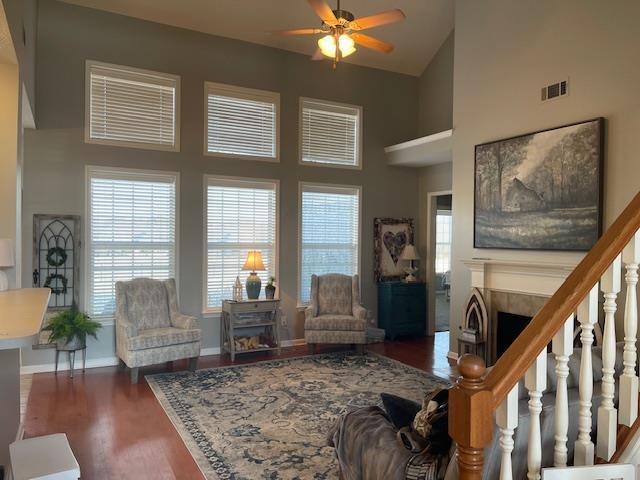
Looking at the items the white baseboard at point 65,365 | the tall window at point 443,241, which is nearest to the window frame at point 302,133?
the tall window at point 443,241

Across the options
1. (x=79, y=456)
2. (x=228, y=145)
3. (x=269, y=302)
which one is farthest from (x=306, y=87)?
(x=79, y=456)

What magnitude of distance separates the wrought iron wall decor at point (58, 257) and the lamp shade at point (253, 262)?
1.90 m

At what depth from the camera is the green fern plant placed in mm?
4812

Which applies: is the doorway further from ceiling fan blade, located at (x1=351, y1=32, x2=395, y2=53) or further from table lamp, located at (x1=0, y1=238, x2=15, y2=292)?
table lamp, located at (x1=0, y1=238, x2=15, y2=292)

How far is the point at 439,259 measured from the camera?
866 cm

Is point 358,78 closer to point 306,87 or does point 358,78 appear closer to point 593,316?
point 306,87

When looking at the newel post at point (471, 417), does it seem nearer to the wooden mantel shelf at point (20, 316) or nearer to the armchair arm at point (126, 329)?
the wooden mantel shelf at point (20, 316)

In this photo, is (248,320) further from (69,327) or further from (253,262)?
(69,327)

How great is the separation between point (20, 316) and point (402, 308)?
5616 mm

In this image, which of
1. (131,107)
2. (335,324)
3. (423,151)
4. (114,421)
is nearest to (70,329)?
(114,421)

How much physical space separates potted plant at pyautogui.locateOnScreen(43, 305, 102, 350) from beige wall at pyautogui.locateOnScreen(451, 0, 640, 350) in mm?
4198

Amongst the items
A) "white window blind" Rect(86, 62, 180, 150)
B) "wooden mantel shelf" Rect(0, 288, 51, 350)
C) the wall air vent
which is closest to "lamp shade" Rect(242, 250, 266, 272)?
"white window blind" Rect(86, 62, 180, 150)

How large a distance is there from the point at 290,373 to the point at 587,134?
3.69 metres

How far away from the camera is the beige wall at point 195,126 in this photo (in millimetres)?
5117
